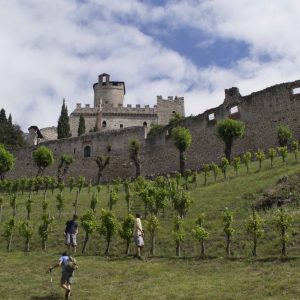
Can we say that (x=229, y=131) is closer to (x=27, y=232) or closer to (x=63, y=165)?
(x=63, y=165)

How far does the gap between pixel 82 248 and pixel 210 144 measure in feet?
73.9

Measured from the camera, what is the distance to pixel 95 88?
72312 millimetres

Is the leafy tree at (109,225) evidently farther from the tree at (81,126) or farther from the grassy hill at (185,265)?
the tree at (81,126)

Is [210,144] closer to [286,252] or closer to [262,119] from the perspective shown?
[262,119]

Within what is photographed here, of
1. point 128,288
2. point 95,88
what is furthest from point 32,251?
point 95,88

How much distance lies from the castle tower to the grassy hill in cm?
4923

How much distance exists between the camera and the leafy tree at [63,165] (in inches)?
1774

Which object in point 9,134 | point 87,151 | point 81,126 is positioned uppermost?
point 81,126

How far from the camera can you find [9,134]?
5722 centimetres

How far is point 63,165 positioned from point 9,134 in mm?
13838

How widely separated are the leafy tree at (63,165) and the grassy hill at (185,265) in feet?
75.6

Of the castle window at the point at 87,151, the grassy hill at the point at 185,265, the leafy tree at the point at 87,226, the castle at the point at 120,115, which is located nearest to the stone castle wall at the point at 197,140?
the castle window at the point at 87,151

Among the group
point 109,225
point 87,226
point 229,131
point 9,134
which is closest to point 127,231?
point 109,225

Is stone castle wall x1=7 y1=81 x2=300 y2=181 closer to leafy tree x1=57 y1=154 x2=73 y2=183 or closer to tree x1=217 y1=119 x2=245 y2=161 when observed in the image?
leafy tree x1=57 y1=154 x2=73 y2=183
